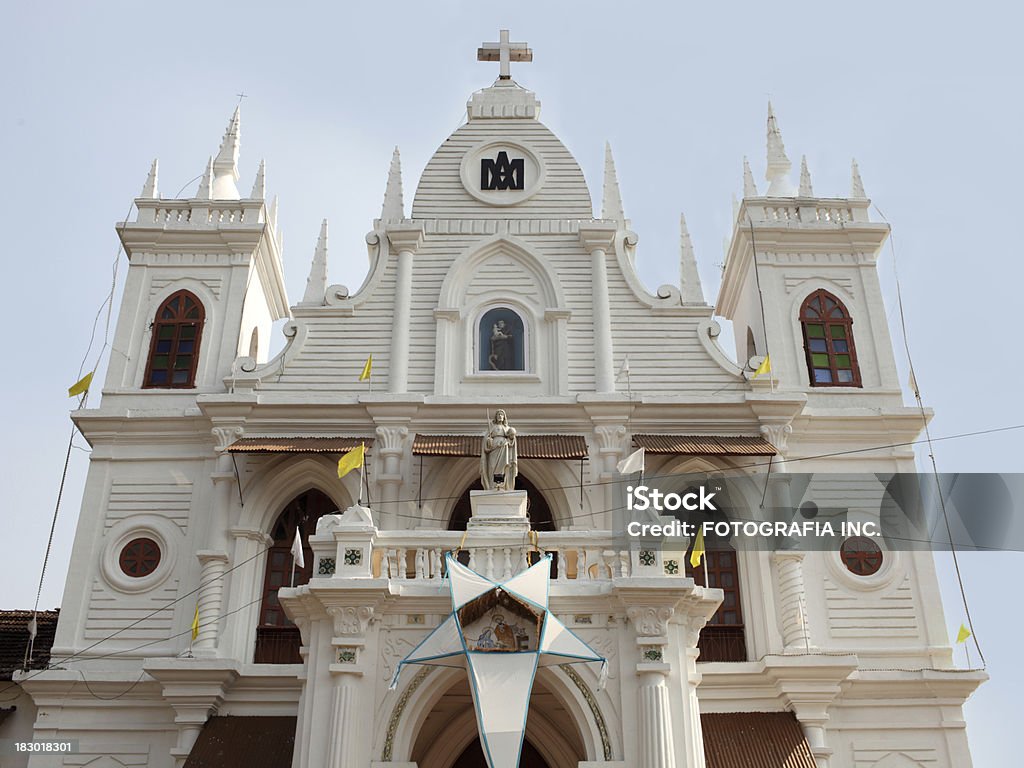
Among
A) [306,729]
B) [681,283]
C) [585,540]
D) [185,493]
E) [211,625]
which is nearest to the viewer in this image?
[306,729]

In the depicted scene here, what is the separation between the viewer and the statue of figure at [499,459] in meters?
16.6

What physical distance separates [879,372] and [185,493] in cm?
1370

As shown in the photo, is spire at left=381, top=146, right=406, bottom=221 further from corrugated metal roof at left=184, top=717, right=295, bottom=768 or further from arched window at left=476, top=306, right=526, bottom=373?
corrugated metal roof at left=184, top=717, right=295, bottom=768

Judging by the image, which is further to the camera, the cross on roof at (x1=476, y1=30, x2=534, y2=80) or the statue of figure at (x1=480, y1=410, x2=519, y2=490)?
the cross on roof at (x1=476, y1=30, x2=534, y2=80)

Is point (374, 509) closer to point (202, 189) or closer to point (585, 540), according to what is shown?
point (585, 540)

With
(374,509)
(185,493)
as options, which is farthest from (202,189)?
(374,509)

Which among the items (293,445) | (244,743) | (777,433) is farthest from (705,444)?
(244,743)

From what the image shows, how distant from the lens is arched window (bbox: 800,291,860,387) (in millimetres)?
A: 21797

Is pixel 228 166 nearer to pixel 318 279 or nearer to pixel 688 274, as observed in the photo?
pixel 318 279

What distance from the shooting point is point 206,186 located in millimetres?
23797

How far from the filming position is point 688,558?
19922 mm

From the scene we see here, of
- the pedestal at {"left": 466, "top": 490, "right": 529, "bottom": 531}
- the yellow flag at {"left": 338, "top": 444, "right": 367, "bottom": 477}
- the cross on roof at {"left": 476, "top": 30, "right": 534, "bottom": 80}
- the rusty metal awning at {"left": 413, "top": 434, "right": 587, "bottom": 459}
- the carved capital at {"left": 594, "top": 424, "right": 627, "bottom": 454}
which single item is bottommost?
the pedestal at {"left": 466, "top": 490, "right": 529, "bottom": 531}

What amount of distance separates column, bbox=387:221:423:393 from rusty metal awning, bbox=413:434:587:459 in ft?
5.18

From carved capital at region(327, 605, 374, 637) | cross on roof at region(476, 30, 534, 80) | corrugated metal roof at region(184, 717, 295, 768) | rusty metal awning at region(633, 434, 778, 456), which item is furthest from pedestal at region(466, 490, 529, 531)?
cross on roof at region(476, 30, 534, 80)
